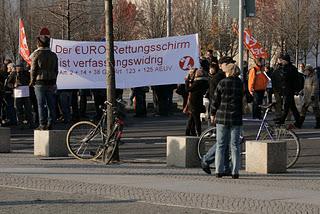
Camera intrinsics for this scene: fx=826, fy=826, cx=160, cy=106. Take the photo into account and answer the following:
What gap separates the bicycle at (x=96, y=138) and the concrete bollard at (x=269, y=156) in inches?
106

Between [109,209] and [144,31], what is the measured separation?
38.6 m

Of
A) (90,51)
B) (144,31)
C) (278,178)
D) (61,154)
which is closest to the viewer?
(278,178)

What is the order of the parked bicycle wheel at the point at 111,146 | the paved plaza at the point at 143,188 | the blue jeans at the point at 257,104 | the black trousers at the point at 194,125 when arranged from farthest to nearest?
the blue jeans at the point at 257,104 < the black trousers at the point at 194,125 < the parked bicycle wheel at the point at 111,146 < the paved plaza at the point at 143,188

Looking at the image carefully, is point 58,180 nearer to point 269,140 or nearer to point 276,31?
point 269,140

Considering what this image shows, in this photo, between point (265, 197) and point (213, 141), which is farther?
point (213, 141)

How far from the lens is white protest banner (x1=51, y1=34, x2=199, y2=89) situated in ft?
74.9

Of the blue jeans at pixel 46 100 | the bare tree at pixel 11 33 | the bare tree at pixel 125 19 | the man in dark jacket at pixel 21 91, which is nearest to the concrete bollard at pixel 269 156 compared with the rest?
the blue jeans at pixel 46 100

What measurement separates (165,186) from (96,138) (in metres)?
3.55

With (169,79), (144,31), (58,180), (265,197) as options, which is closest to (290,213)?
(265,197)

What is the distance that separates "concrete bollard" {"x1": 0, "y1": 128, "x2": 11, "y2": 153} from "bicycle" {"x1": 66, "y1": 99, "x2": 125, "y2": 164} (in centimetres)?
179

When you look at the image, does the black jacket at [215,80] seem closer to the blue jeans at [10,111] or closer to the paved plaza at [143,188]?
the paved plaza at [143,188]

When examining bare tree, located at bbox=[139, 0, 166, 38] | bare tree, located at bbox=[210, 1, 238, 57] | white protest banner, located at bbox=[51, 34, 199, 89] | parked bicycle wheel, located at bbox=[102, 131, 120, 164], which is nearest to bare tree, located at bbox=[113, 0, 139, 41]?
bare tree, located at bbox=[139, 0, 166, 38]

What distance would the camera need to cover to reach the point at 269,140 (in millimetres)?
14711

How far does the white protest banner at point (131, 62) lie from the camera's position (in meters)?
22.8
